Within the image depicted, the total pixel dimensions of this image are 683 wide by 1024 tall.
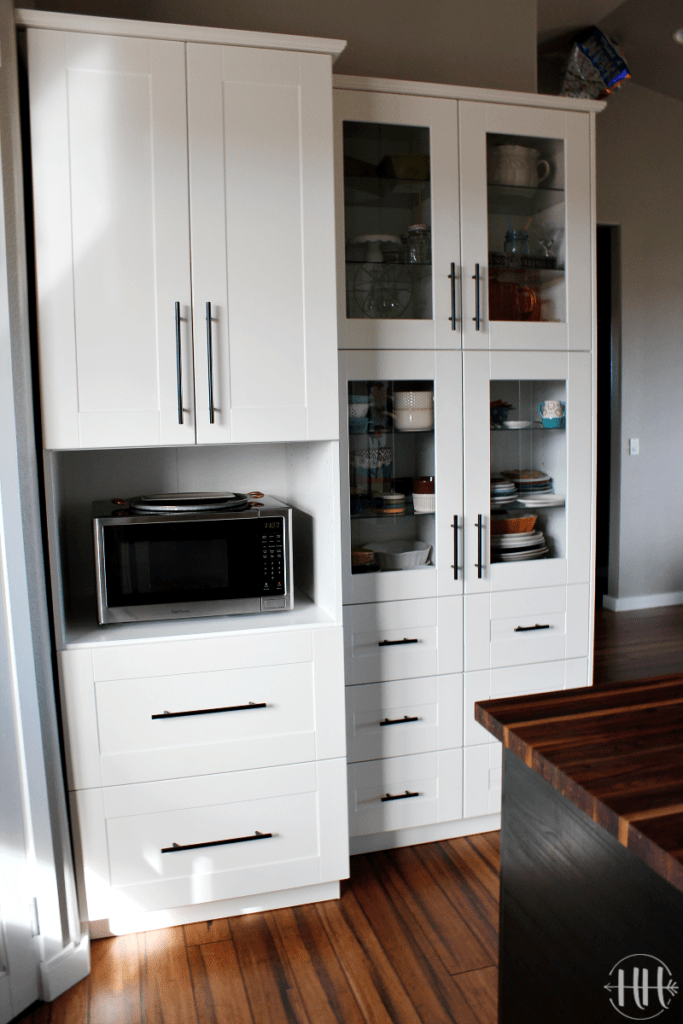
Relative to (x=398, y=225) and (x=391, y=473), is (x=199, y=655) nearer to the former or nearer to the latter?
(x=391, y=473)

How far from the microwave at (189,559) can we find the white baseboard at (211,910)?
81 centimetres

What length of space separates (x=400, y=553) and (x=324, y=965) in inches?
45.3

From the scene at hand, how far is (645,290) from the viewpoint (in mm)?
4949

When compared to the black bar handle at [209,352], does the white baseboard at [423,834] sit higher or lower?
lower

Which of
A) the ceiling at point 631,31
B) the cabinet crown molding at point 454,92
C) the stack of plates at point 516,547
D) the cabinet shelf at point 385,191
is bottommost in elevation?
the stack of plates at point 516,547

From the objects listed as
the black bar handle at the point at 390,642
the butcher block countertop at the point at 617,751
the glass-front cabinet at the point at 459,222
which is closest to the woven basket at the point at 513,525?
the black bar handle at the point at 390,642

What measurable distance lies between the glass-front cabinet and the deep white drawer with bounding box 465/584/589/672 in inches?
32.7

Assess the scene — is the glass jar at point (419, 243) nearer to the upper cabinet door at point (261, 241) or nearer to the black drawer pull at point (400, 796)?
the upper cabinet door at point (261, 241)

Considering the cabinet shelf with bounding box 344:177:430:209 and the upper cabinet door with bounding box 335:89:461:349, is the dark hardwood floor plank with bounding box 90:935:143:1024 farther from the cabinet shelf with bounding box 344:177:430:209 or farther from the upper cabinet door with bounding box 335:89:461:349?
the cabinet shelf with bounding box 344:177:430:209

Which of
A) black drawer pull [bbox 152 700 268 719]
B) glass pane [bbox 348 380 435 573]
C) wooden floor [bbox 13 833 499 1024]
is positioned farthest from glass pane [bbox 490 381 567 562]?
wooden floor [bbox 13 833 499 1024]

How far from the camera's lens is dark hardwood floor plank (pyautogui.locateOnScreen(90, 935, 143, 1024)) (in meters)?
1.76

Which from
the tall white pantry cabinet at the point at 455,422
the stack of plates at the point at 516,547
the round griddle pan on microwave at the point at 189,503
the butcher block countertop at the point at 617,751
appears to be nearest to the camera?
the butcher block countertop at the point at 617,751

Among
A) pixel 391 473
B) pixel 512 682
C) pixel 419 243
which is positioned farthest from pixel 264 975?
pixel 419 243

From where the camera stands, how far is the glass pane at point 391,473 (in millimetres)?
2309
